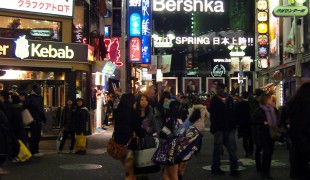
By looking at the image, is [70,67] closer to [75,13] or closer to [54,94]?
[54,94]

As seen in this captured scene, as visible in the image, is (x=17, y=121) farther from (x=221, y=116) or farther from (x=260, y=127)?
(x=260, y=127)

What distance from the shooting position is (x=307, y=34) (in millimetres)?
24500

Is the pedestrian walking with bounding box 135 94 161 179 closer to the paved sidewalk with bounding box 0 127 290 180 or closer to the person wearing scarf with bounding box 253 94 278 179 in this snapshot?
the paved sidewalk with bounding box 0 127 290 180

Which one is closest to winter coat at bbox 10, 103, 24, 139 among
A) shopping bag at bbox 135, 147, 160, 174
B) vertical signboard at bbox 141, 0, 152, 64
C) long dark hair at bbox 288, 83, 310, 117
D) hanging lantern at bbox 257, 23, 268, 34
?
shopping bag at bbox 135, 147, 160, 174

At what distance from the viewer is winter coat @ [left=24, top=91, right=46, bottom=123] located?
13.0m

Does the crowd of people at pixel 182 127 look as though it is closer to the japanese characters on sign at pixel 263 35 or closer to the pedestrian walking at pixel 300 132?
the pedestrian walking at pixel 300 132

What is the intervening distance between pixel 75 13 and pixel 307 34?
1227 cm

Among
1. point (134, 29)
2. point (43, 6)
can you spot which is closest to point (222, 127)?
point (43, 6)

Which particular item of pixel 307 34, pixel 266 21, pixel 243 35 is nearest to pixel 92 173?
pixel 307 34

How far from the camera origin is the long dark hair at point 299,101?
5.10 m

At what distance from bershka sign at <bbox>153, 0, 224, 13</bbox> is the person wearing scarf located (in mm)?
50053

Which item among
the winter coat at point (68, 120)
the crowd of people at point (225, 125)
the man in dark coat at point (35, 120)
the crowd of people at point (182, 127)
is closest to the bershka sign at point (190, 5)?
the winter coat at point (68, 120)

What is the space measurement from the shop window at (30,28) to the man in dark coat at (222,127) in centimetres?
918

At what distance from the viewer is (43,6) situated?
17109mm
